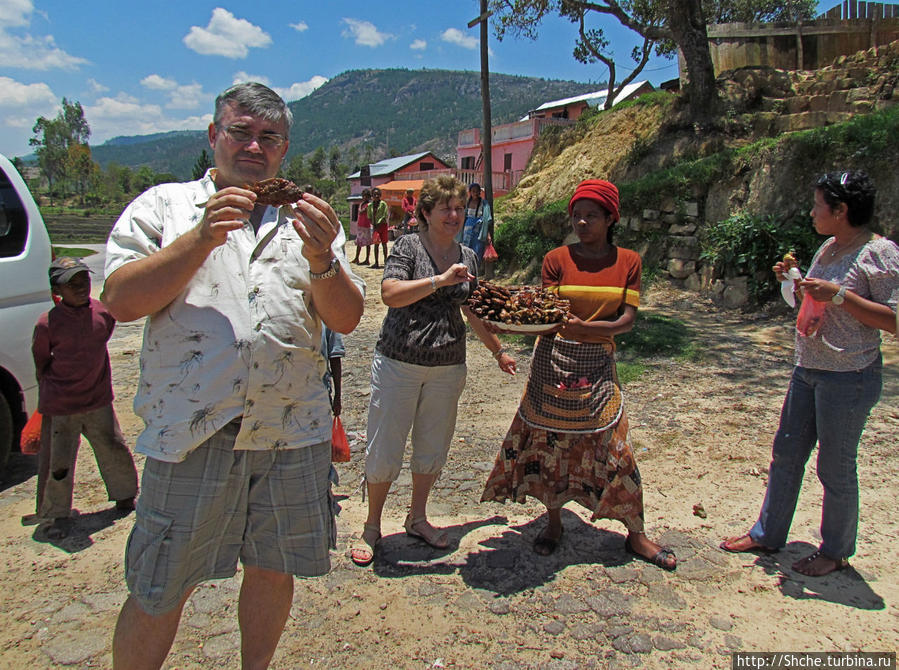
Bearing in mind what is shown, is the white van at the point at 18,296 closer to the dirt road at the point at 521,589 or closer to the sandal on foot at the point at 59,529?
the dirt road at the point at 521,589

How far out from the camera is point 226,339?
1.82 metres

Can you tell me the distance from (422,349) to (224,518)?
137 centimetres

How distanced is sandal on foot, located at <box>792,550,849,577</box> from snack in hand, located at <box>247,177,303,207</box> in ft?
9.74

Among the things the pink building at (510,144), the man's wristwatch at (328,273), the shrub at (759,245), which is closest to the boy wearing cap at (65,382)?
the man's wristwatch at (328,273)

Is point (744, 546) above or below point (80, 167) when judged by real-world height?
below

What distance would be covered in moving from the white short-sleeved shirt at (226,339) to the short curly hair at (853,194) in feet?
7.53

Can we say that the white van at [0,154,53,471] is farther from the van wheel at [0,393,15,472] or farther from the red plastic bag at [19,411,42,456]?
the red plastic bag at [19,411,42,456]

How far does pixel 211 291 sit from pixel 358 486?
2578 mm

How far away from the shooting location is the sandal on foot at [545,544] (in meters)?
3.28

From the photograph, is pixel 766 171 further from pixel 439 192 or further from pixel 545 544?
pixel 545 544

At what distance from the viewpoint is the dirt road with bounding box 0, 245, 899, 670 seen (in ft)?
8.38

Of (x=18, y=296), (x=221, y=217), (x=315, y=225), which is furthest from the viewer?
(x=18, y=296)

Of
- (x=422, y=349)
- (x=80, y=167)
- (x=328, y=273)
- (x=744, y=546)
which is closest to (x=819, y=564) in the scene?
(x=744, y=546)

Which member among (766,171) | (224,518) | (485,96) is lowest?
(224,518)
